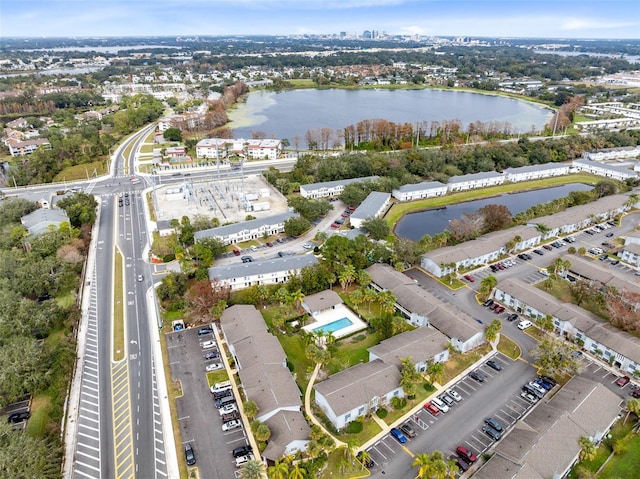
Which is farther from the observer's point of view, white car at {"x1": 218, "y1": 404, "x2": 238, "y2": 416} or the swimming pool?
the swimming pool

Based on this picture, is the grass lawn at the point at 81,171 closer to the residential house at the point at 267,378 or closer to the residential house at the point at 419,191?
the residential house at the point at 419,191

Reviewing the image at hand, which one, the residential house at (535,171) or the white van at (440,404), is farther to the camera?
the residential house at (535,171)

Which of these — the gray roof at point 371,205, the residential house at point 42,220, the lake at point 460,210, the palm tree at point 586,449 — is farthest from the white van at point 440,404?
the residential house at point 42,220

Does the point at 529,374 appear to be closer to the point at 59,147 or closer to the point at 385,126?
the point at 385,126

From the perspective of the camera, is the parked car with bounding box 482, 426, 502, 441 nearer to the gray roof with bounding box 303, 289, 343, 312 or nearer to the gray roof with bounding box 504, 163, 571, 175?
the gray roof with bounding box 303, 289, 343, 312

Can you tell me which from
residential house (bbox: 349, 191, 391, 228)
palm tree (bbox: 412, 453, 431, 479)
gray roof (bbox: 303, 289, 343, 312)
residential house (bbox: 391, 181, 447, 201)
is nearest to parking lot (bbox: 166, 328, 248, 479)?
gray roof (bbox: 303, 289, 343, 312)

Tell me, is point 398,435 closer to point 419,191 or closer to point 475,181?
point 419,191
